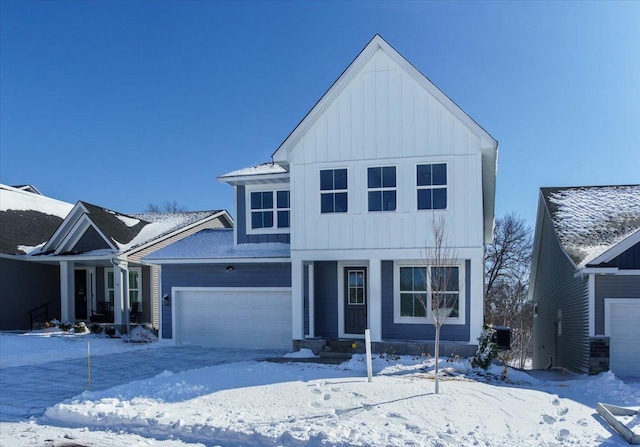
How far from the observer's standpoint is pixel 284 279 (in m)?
16.2

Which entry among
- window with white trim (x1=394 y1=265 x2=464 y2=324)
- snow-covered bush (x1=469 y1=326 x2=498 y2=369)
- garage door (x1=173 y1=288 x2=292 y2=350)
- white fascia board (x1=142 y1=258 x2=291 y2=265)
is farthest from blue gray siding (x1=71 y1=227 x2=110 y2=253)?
snow-covered bush (x1=469 y1=326 x2=498 y2=369)

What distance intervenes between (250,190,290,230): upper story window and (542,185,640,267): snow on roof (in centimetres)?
857

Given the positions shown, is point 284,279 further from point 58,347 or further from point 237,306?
point 58,347

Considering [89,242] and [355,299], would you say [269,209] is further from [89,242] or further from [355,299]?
[89,242]

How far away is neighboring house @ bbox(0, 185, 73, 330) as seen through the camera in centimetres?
2070

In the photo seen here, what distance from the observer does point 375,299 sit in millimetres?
14102

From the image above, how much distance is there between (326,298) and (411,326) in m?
2.74

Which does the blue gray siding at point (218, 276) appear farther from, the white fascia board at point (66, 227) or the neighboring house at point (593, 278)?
the neighboring house at point (593, 278)

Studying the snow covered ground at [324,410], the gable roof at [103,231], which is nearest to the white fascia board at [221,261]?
the gable roof at [103,231]

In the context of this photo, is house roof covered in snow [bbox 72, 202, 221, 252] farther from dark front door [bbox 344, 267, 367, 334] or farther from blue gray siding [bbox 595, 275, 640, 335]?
blue gray siding [bbox 595, 275, 640, 335]

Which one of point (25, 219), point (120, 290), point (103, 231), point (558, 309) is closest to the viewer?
point (558, 309)

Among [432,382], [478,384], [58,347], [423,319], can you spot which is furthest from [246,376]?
[58,347]

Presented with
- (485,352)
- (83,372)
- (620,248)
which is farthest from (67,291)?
(620,248)

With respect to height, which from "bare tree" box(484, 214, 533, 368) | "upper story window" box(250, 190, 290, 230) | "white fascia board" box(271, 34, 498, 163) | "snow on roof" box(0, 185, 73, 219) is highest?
"white fascia board" box(271, 34, 498, 163)
